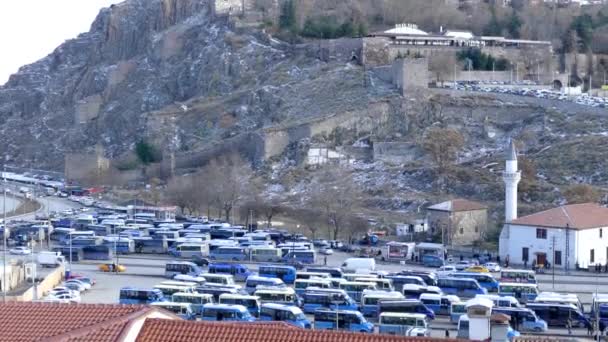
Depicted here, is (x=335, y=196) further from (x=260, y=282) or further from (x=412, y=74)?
(x=260, y=282)

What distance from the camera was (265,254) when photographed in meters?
37.4

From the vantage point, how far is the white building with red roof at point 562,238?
36.1 meters

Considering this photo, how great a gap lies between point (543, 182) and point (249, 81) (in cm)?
2134

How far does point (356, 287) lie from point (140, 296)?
5165mm

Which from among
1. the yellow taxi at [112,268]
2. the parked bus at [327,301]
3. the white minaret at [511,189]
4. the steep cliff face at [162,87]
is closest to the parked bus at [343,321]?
the parked bus at [327,301]

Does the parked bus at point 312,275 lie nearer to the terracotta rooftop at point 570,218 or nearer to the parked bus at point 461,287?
the parked bus at point 461,287

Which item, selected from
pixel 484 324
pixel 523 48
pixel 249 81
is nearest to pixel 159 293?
pixel 484 324

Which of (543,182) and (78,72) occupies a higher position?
(78,72)

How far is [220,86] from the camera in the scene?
6481 centimetres

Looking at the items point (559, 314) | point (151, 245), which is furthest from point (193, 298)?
point (151, 245)

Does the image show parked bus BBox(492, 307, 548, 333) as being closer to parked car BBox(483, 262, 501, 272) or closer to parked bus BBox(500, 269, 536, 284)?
parked bus BBox(500, 269, 536, 284)

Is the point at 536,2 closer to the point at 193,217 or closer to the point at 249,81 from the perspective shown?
the point at 249,81

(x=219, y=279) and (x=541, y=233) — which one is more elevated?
(x=541, y=233)

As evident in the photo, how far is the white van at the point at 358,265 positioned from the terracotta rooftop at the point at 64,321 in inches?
808
